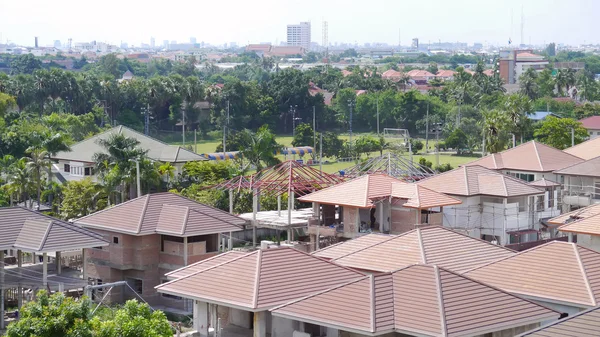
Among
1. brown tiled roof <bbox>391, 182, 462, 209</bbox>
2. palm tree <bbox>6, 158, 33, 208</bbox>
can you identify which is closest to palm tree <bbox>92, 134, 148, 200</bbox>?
palm tree <bbox>6, 158, 33, 208</bbox>

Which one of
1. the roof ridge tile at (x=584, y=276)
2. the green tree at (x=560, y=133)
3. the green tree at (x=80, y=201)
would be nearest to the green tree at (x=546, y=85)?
the green tree at (x=560, y=133)

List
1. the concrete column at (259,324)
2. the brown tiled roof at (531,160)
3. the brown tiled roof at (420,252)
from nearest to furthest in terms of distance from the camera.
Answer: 1. the concrete column at (259,324)
2. the brown tiled roof at (420,252)
3. the brown tiled roof at (531,160)

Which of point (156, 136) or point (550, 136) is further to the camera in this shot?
point (156, 136)

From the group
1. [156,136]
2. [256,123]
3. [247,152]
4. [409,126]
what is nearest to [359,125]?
[409,126]

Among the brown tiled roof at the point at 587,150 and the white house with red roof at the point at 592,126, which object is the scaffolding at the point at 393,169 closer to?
the brown tiled roof at the point at 587,150

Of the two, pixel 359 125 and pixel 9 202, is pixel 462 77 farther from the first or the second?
→ pixel 9 202
